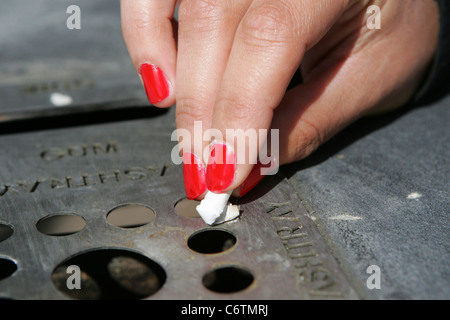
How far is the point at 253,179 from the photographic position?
704 millimetres

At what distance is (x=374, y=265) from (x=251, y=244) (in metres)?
0.14

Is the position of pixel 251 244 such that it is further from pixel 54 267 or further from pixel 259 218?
pixel 54 267

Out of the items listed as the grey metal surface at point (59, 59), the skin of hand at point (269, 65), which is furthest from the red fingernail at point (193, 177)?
the grey metal surface at point (59, 59)

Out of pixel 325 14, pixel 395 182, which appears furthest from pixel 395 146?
pixel 325 14

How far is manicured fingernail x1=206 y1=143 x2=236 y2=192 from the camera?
64 cm

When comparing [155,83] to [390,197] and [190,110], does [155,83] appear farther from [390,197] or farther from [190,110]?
[390,197]

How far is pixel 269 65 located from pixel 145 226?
0.27 metres

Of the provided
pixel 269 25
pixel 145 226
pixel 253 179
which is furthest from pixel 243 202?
pixel 269 25

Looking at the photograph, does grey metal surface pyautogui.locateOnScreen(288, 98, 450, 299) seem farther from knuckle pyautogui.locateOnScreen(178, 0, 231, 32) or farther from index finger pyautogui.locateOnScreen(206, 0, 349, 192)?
knuckle pyautogui.locateOnScreen(178, 0, 231, 32)

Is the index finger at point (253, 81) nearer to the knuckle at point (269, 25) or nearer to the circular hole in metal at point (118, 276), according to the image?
the knuckle at point (269, 25)

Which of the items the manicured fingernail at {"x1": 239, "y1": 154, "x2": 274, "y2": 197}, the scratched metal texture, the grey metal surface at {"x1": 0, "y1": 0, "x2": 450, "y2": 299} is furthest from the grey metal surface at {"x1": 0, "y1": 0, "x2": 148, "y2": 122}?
the manicured fingernail at {"x1": 239, "y1": 154, "x2": 274, "y2": 197}

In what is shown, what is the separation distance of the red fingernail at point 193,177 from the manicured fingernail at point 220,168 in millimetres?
23

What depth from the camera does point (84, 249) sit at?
→ 23.4 inches

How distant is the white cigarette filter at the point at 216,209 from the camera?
2.06ft
